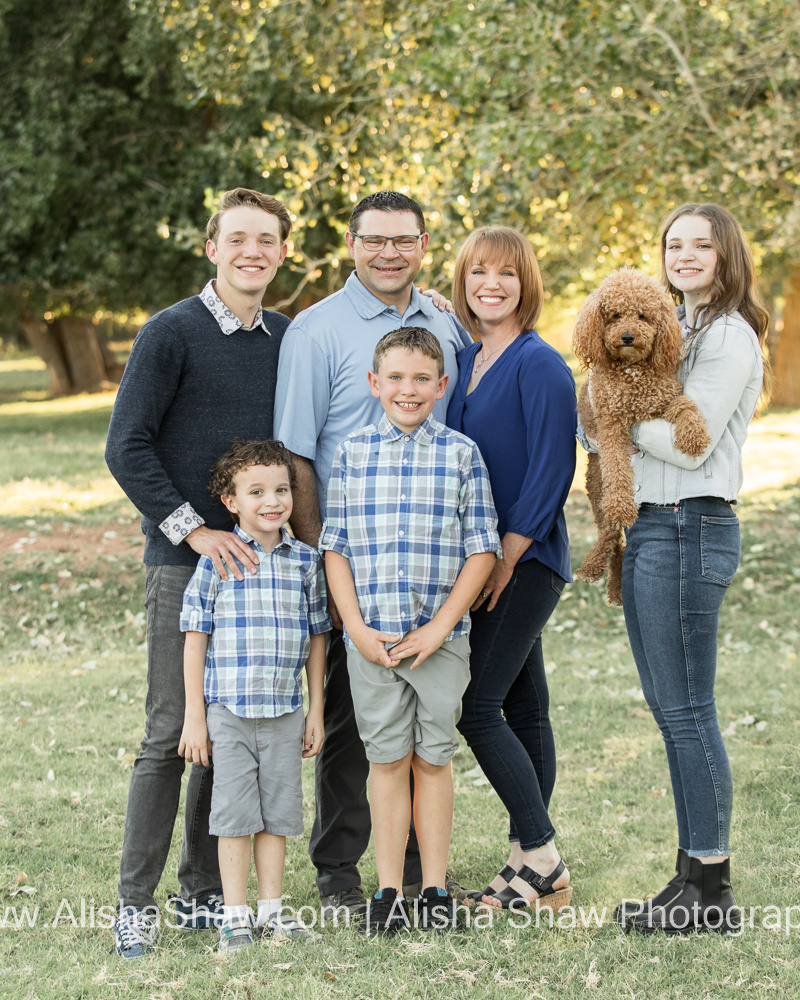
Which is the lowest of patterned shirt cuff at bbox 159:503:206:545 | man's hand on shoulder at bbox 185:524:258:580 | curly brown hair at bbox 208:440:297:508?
man's hand on shoulder at bbox 185:524:258:580

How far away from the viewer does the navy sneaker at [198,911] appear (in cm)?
353

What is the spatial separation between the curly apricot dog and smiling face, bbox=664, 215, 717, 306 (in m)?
0.11

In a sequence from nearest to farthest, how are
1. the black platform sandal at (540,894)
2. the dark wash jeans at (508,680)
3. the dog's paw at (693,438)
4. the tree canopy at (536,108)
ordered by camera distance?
the dog's paw at (693,438), the dark wash jeans at (508,680), the black platform sandal at (540,894), the tree canopy at (536,108)

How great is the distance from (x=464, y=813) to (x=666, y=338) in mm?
2564

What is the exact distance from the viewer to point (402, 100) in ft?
31.8

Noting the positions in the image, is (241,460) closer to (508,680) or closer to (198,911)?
(508,680)

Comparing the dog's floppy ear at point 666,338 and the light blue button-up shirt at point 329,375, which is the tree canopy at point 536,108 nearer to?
the light blue button-up shirt at point 329,375

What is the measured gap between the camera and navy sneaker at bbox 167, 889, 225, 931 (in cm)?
353

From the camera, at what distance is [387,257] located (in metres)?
3.55

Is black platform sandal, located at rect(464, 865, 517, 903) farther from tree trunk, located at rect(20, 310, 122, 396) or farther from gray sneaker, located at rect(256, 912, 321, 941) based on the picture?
tree trunk, located at rect(20, 310, 122, 396)

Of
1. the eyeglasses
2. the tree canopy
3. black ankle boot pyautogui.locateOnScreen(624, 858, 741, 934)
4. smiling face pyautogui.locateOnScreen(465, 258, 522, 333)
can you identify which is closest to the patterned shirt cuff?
the eyeglasses

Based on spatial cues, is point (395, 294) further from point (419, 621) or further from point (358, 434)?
point (419, 621)

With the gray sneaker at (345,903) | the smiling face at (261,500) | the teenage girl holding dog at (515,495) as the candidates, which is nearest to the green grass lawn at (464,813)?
the gray sneaker at (345,903)

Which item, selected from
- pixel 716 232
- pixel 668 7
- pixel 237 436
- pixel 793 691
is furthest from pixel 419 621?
pixel 668 7
